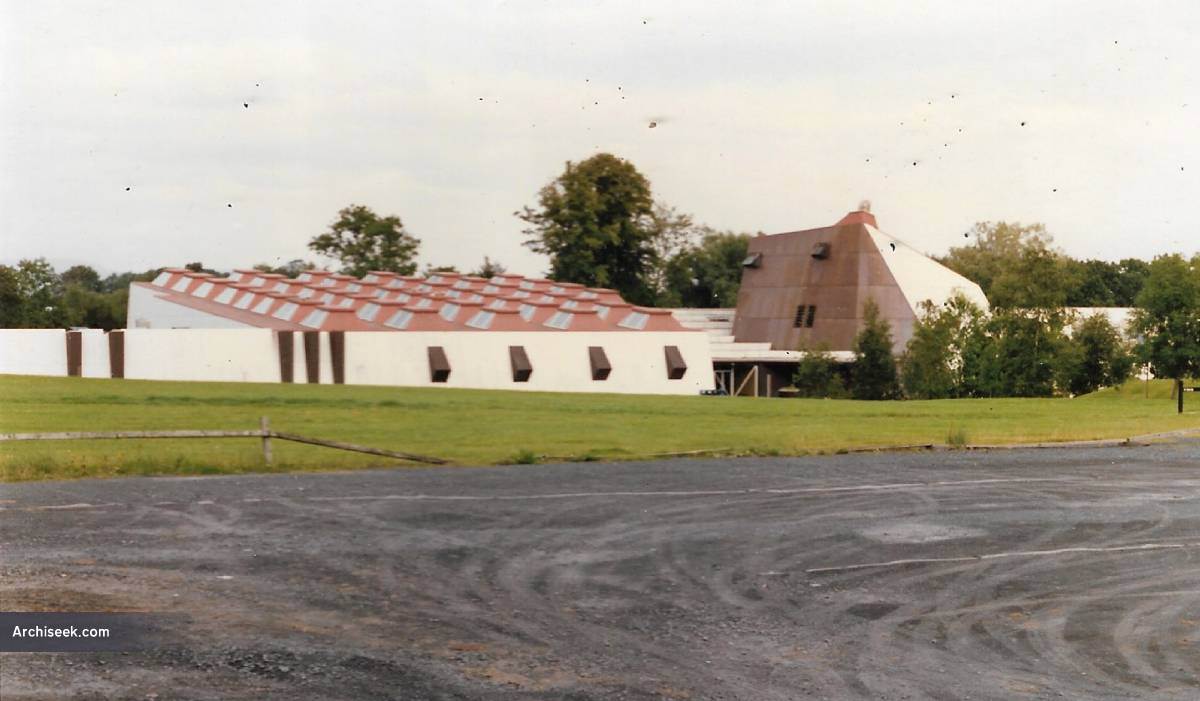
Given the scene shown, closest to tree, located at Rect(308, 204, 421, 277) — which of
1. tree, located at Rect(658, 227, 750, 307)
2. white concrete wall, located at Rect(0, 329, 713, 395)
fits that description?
white concrete wall, located at Rect(0, 329, 713, 395)

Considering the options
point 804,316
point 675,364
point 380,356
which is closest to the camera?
point 380,356

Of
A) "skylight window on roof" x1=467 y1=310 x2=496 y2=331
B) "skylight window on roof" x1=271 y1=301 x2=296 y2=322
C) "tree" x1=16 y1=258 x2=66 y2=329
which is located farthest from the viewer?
"skylight window on roof" x1=271 y1=301 x2=296 y2=322

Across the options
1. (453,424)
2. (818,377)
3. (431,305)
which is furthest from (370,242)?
(818,377)

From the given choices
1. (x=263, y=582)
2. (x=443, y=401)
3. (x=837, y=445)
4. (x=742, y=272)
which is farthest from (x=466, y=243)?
(x=263, y=582)

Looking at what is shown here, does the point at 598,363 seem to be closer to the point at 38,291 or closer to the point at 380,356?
the point at 380,356

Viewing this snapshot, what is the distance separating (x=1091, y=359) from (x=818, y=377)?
17.0 metres

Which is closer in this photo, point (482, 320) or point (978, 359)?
point (482, 320)

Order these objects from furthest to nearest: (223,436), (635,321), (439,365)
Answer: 1. (635,321)
2. (439,365)
3. (223,436)

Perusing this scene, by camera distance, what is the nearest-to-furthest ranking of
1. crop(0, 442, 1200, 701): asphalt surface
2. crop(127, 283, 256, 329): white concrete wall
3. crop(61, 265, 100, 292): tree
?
1. crop(0, 442, 1200, 701): asphalt surface
2. crop(127, 283, 256, 329): white concrete wall
3. crop(61, 265, 100, 292): tree

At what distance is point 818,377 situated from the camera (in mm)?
79312

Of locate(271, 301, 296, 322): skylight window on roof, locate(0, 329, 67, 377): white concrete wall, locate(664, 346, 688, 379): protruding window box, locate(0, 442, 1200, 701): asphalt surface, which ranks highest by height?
locate(271, 301, 296, 322): skylight window on roof

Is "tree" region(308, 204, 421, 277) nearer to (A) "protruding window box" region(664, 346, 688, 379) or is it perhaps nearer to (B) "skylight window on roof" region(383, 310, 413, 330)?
(B) "skylight window on roof" region(383, 310, 413, 330)

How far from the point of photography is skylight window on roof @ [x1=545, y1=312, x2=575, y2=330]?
52.0 metres

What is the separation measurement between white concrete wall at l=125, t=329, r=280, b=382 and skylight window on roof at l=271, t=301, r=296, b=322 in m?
5.34
